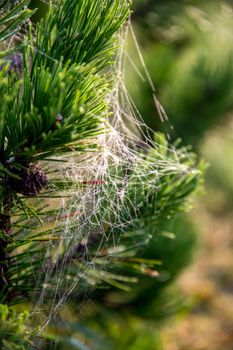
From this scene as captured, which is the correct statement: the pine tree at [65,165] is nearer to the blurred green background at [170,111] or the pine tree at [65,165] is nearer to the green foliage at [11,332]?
the green foliage at [11,332]

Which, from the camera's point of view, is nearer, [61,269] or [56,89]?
[56,89]

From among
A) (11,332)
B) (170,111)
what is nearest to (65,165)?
(11,332)

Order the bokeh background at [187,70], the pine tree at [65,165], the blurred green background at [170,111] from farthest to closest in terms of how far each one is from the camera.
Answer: the bokeh background at [187,70] < the blurred green background at [170,111] < the pine tree at [65,165]

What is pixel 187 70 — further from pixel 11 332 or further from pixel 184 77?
pixel 11 332

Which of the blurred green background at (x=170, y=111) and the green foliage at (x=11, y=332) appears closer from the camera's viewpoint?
the green foliage at (x=11, y=332)

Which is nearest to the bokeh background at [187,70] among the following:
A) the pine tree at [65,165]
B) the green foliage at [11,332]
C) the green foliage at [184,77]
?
the green foliage at [184,77]

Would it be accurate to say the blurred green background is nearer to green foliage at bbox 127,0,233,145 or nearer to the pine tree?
green foliage at bbox 127,0,233,145

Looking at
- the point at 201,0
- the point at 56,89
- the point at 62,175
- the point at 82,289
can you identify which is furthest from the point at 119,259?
the point at 201,0

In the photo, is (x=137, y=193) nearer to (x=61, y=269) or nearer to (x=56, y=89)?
(x=61, y=269)
